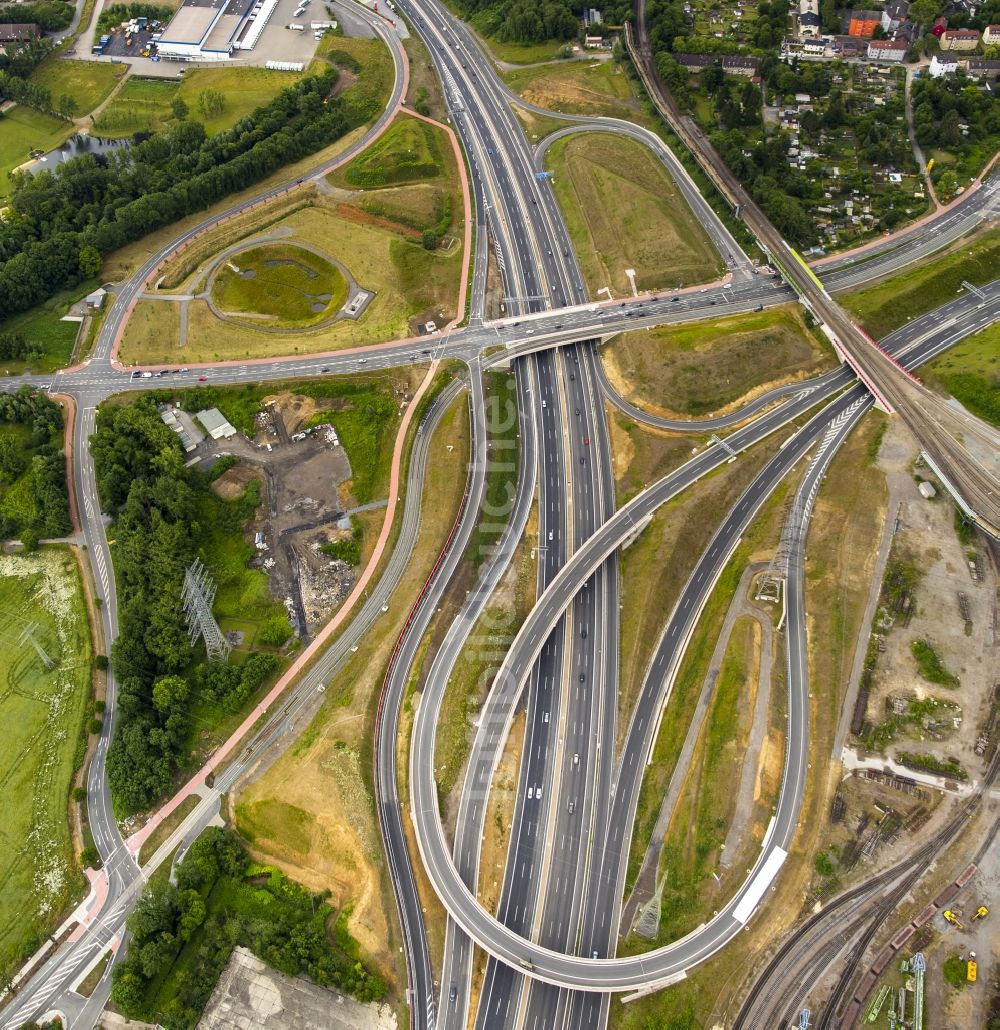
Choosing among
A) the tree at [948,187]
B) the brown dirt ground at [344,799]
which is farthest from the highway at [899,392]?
the brown dirt ground at [344,799]

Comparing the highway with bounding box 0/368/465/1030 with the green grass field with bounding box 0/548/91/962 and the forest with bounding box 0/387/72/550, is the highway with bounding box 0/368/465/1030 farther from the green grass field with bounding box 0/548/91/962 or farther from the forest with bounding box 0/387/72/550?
the forest with bounding box 0/387/72/550

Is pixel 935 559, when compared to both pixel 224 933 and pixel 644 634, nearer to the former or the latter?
pixel 644 634

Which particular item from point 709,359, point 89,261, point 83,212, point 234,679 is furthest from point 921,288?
point 83,212

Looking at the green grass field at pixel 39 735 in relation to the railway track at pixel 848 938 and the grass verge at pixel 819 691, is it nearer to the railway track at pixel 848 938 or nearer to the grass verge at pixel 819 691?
the grass verge at pixel 819 691

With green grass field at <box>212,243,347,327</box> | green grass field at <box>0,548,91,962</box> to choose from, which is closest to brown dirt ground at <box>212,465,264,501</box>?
green grass field at <box>0,548,91,962</box>

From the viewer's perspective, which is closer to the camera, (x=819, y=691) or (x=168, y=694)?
(x=819, y=691)

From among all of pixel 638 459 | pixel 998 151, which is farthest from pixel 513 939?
pixel 998 151

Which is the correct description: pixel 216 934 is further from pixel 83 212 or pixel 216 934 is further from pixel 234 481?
pixel 83 212
